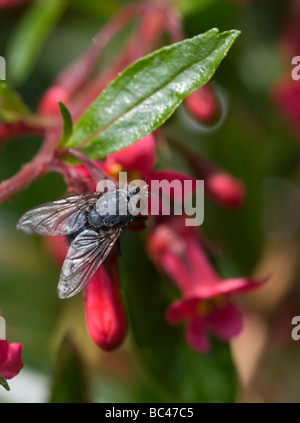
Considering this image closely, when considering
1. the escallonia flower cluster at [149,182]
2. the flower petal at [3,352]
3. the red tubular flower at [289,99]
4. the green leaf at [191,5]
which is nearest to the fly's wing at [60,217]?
the escallonia flower cluster at [149,182]

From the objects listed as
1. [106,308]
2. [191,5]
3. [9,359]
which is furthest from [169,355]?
[191,5]

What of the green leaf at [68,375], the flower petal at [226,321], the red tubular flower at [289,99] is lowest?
the green leaf at [68,375]

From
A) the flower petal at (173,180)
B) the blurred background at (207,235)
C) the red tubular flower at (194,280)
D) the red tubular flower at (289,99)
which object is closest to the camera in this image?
the flower petal at (173,180)

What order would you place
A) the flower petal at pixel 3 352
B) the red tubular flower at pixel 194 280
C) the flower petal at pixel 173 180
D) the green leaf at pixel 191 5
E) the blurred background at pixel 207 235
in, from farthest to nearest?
the green leaf at pixel 191 5 < the blurred background at pixel 207 235 < the red tubular flower at pixel 194 280 < the flower petal at pixel 173 180 < the flower petal at pixel 3 352

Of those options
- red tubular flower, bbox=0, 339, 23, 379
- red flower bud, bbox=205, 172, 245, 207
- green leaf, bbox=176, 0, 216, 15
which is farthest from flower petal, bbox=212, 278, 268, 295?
green leaf, bbox=176, 0, 216, 15

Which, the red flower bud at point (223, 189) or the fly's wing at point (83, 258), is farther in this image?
the red flower bud at point (223, 189)

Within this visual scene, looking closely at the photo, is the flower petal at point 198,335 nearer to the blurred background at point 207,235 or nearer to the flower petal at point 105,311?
the blurred background at point 207,235

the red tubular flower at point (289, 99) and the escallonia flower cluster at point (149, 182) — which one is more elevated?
the red tubular flower at point (289, 99)
